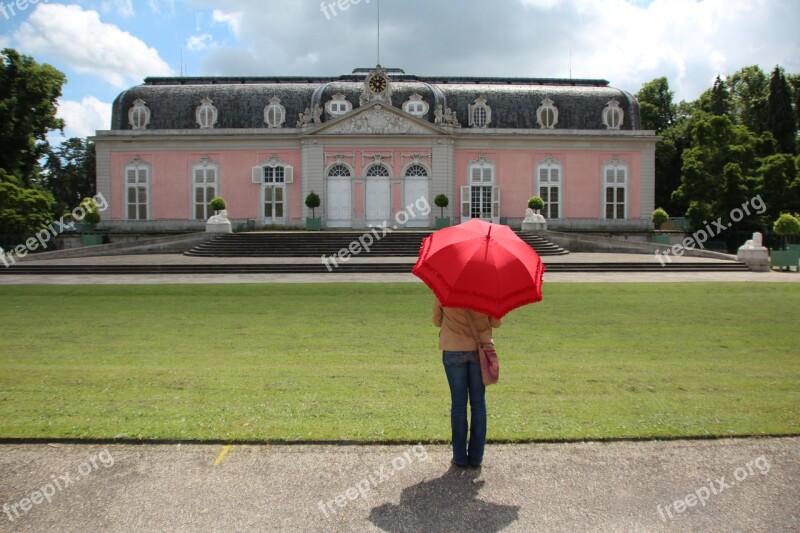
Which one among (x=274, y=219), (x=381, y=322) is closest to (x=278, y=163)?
(x=274, y=219)

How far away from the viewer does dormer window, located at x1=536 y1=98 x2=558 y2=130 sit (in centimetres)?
4047

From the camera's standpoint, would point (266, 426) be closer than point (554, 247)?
Yes

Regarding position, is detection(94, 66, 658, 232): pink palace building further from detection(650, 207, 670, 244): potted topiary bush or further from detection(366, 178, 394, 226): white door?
detection(650, 207, 670, 244): potted topiary bush

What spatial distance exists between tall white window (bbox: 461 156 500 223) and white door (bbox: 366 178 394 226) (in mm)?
4713

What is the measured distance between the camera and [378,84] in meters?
38.4

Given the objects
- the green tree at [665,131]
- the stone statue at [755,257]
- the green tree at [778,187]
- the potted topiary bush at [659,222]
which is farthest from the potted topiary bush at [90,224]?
the green tree at [778,187]

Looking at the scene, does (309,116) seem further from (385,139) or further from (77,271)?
(77,271)

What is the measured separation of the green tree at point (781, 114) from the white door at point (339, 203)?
98.4 ft

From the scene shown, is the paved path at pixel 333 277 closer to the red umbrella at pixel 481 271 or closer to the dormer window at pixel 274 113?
the red umbrella at pixel 481 271

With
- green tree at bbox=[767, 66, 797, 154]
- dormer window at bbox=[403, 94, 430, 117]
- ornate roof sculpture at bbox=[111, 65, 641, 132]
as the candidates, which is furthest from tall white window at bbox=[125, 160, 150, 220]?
green tree at bbox=[767, 66, 797, 154]

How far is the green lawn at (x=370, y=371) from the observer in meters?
5.89

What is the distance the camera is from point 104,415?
20.1ft

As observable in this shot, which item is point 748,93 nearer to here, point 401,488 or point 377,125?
→ point 377,125

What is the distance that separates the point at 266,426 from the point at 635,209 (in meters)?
38.9
